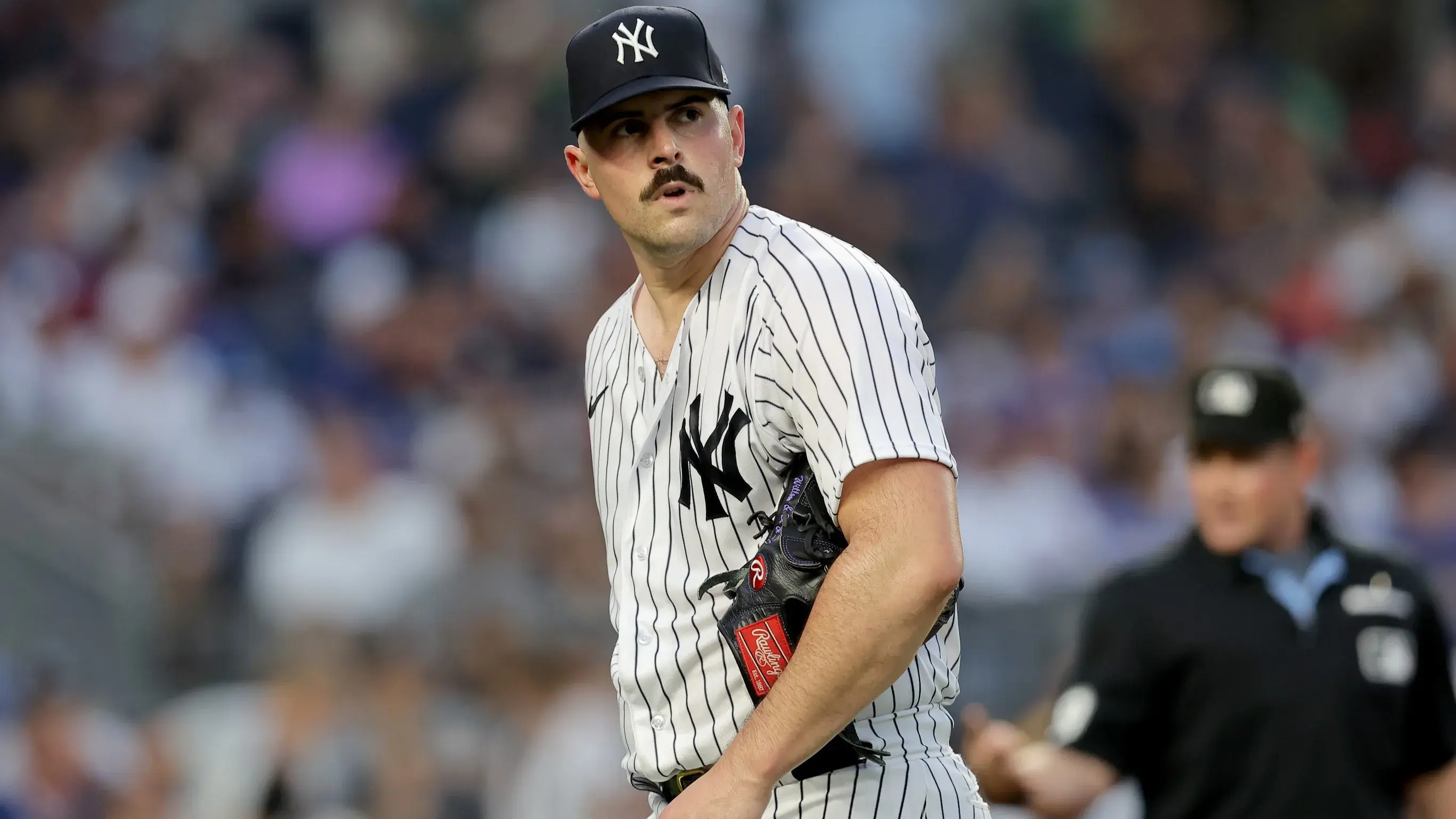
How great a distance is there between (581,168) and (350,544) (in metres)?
5.31

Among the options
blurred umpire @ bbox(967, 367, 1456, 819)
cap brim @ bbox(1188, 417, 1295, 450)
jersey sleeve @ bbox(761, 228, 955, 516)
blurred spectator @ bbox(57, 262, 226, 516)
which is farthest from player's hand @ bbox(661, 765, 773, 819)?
blurred spectator @ bbox(57, 262, 226, 516)

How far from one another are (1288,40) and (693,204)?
10837 millimetres

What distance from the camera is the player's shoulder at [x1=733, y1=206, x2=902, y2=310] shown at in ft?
8.55

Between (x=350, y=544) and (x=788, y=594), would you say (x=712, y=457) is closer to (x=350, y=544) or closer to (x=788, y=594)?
(x=788, y=594)

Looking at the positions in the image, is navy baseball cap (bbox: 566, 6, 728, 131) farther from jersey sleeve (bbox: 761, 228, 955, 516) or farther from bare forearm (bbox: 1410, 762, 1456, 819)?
bare forearm (bbox: 1410, 762, 1456, 819)

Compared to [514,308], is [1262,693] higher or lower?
lower

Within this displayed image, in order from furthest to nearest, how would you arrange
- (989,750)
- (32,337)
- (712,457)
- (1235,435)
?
(32,337) → (1235,435) → (989,750) → (712,457)

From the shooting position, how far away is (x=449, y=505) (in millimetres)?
8297

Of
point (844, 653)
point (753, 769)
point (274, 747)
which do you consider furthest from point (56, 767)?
point (844, 653)

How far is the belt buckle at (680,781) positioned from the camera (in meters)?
2.78

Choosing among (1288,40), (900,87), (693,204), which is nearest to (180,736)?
(693,204)

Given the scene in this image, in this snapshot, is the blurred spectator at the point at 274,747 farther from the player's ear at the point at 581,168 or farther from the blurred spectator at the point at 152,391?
the player's ear at the point at 581,168

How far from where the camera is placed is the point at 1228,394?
4.30 m

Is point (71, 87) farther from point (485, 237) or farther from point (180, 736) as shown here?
point (180, 736)
